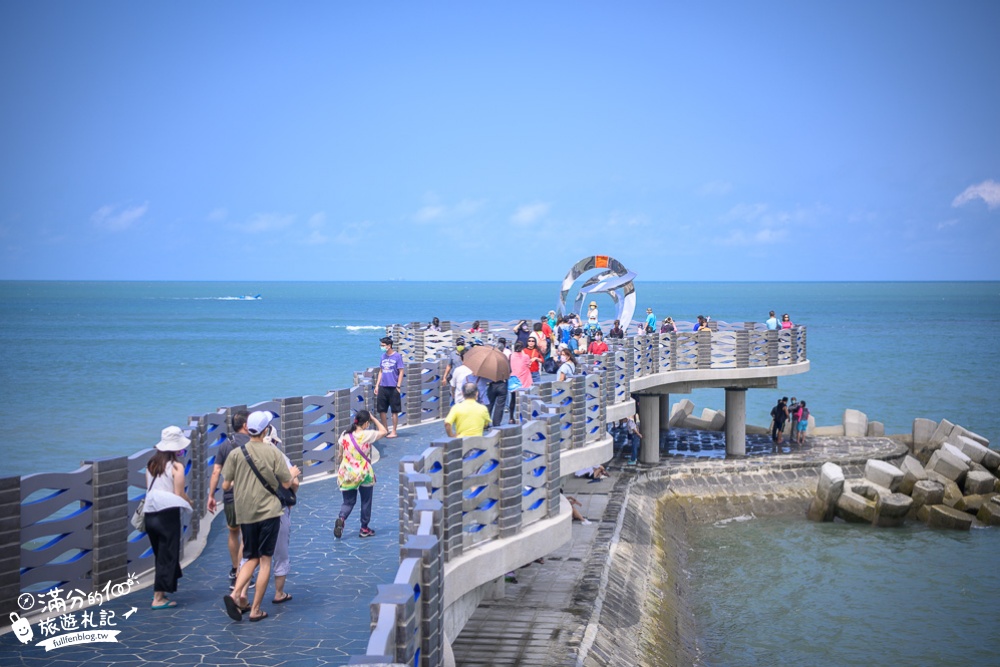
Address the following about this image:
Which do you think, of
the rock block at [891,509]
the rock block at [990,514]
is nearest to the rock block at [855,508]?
the rock block at [891,509]

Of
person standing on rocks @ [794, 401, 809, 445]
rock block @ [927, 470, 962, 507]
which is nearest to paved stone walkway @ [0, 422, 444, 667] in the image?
rock block @ [927, 470, 962, 507]

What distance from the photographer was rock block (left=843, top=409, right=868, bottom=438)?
118 feet

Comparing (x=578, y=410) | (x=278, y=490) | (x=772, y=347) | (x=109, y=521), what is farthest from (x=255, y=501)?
(x=772, y=347)

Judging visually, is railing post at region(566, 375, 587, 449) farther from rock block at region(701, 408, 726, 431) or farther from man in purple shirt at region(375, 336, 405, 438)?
rock block at region(701, 408, 726, 431)

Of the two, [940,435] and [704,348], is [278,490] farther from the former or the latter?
[940,435]

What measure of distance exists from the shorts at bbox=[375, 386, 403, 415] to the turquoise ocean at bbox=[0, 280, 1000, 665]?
746 cm

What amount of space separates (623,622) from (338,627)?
890 cm

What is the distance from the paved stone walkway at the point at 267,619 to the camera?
27.3 feet

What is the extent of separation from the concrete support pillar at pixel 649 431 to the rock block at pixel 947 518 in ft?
25.9

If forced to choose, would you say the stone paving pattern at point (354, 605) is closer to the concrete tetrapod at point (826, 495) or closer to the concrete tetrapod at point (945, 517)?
the concrete tetrapod at point (826, 495)

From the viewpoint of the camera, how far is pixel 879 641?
67.4 ft

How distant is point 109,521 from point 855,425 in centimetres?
3100

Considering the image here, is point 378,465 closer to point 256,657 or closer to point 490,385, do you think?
point 490,385

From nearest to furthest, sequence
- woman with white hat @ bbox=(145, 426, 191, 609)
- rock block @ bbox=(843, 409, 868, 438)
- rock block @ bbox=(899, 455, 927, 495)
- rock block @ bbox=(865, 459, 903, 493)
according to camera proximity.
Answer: woman with white hat @ bbox=(145, 426, 191, 609)
rock block @ bbox=(865, 459, 903, 493)
rock block @ bbox=(899, 455, 927, 495)
rock block @ bbox=(843, 409, 868, 438)
